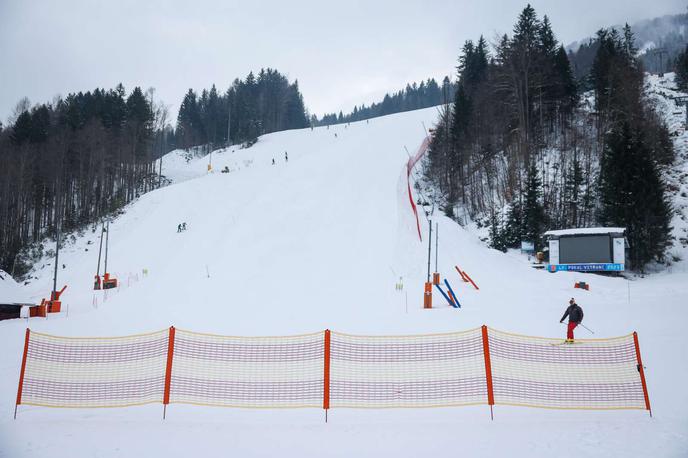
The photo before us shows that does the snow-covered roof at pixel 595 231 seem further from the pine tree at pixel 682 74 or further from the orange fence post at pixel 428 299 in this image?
the pine tree at pixel 682 74

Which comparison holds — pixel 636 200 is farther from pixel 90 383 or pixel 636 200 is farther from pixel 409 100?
pixel 409 100

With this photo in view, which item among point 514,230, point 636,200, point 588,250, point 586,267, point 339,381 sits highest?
point 636,200

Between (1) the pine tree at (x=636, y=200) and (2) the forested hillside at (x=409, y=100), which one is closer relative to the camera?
(1) the pine tree at (x=636, y=200)

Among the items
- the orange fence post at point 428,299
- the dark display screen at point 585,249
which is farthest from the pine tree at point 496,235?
the orange fence post at point 428,299

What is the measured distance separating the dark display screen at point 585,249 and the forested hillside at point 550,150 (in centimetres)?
365

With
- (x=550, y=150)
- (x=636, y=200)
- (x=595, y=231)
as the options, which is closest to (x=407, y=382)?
(x=595, y=231)

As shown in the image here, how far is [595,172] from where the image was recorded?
3588cm

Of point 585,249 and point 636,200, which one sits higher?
point 636,200

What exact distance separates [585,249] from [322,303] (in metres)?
19.2

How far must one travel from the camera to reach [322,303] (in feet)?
63.7

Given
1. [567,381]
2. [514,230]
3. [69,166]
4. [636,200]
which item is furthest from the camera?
[69,166]

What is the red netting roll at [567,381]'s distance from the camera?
7.56m

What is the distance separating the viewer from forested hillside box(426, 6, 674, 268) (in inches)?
1148

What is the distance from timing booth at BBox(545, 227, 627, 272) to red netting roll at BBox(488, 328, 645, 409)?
1885 cm
